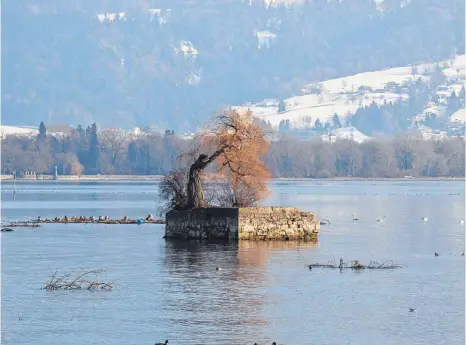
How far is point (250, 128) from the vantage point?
187 ft

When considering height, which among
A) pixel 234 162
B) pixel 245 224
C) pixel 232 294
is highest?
pixel 234 162

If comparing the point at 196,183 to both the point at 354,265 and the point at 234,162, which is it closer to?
the point at 234,162

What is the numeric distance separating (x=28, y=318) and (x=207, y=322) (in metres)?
4.45

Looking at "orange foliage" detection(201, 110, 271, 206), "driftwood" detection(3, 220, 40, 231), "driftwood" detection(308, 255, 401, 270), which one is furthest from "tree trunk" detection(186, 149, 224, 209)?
"driftwood" detection(3, 220, 40, 231)

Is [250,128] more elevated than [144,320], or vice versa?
[250,128]

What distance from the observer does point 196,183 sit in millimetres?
55125

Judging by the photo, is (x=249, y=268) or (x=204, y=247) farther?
(x=204, y=247)

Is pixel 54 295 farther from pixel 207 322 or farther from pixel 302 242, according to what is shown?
pixel 302 242

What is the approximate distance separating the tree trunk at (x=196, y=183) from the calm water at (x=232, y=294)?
196cm

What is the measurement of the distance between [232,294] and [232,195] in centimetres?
2206

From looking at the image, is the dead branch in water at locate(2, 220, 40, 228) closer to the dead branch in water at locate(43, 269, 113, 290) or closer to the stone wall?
the stone wall

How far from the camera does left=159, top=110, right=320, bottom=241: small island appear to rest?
174ft

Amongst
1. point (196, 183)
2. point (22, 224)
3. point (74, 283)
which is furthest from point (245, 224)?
point (22, 224)

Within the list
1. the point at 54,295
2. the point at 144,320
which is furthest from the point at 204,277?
the point at 144,320
